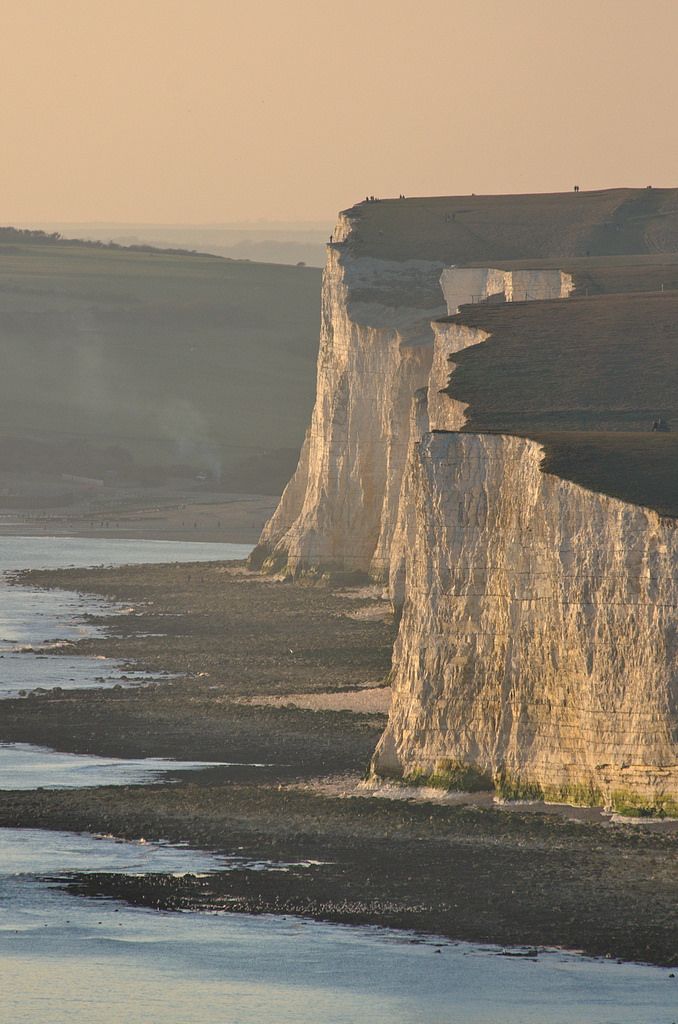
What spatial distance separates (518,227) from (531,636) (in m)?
65.4

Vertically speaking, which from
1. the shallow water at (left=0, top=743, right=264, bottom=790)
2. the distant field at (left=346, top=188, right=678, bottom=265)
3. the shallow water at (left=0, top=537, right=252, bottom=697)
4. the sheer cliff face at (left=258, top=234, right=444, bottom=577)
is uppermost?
the distant field at (left=346, top=188, right=678, bottom=265)

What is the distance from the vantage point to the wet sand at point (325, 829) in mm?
35188

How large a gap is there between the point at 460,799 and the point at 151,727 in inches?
495

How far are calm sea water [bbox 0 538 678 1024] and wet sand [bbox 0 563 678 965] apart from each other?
2.02 ft

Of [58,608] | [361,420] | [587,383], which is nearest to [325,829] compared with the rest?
[587,383]

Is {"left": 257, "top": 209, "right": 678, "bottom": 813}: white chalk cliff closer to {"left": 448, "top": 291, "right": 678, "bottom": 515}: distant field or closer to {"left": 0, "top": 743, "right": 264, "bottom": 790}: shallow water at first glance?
{"left": 448, "top": 291, "right": 678, "bottom": 515}: distant field

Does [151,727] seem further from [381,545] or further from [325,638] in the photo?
[381,545]

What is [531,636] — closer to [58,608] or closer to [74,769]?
[74,769]

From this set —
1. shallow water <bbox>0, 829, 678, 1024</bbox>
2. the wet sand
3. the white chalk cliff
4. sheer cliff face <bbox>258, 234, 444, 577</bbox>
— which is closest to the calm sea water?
shallow water <bbox>0, 829, 678, 1024</bbox>

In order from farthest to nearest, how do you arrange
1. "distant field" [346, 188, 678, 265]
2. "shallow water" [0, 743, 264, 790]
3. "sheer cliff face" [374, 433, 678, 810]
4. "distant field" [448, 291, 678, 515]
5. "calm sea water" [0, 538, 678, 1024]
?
1. "distant field" [346, 188, 678, 265]
2. "shallow water" [0, 743, 264, 790]
3. "distant field" [448, 291, 678, 515]
4. "sheer cliff face" [374, 433, 678, 810]
5. "calm sea water" [0, 538, 678, 1024]

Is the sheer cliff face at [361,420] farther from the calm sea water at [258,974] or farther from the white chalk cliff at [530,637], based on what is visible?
the calm sea water at [258,974]

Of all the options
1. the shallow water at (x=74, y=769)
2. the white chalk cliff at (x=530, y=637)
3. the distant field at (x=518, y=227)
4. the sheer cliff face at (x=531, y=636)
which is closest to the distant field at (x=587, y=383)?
the sheer cliff face at (x=531, y=636)

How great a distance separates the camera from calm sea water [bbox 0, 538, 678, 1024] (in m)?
→ 32.2

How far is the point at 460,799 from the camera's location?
4191cm
